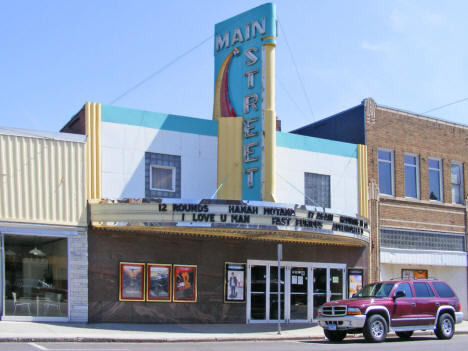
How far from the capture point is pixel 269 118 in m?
21.9

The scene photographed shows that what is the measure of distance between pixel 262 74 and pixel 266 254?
242 inches

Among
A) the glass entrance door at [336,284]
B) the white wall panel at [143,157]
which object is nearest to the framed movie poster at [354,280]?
the glass entrance door at [336,284]

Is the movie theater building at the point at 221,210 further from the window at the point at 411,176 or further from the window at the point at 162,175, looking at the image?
the window at the point at 411,176

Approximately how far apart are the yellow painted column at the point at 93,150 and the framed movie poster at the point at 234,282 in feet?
16.9

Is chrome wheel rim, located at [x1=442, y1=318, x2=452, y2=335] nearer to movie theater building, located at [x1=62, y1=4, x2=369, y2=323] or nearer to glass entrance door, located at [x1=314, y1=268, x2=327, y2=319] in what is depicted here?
movie theater building, located at [x1=62, y1=4, x2=369, y2=323]

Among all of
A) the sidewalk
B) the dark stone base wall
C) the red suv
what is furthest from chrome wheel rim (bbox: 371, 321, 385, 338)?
the dark stone base wall

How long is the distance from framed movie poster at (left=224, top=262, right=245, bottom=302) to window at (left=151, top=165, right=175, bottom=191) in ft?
10.7

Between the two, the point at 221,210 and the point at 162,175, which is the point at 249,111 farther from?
the point at 221,210

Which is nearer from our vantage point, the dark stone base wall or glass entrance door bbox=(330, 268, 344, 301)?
the dark stone base wall

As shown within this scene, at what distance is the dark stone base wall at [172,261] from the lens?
65.5 ft

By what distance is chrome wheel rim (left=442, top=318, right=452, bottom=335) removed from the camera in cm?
1920

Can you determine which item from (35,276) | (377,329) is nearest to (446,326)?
(377,329)

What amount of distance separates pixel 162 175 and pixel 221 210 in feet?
10.5

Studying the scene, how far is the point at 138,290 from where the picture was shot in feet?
67.5
